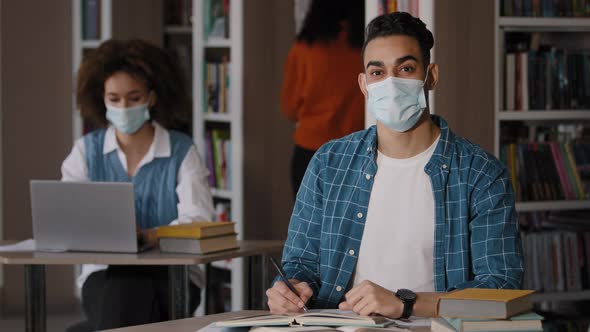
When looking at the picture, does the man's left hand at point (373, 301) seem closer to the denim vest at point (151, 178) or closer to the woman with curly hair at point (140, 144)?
the woman with curly hair at point (140, 144)

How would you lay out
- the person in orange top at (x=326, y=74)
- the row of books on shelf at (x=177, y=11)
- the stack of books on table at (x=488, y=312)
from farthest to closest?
the row of books on shelf at (x=177, y=11), the person in orange top at (x=326, y=74), the stack of books on table at (x=488, y=312)

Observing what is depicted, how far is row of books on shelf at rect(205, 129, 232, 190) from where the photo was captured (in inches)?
217

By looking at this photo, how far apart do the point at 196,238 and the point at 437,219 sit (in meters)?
1.00

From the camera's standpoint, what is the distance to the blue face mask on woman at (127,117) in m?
3.96

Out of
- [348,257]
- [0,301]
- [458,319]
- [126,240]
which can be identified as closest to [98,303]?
[126,240]

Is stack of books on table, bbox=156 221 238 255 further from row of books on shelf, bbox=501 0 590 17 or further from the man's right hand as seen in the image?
row of books on shelf, bbox=501 0 590 17

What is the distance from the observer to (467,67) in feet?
12.8

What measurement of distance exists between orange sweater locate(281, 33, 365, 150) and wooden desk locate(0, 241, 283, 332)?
167 cm

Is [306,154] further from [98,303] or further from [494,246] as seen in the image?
[494,246]

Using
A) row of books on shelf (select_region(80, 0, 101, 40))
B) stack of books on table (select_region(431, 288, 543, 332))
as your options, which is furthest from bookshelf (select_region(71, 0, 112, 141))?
stack of books on table (select_region(431, 288, 543, 332))

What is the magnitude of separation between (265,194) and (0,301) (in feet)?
5.37

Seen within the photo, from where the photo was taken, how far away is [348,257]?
8.71ft

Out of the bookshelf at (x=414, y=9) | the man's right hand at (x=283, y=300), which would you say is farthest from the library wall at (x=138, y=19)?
the man's right hand at (x=283, y=300)

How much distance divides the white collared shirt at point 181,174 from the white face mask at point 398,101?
1301 millimetres
